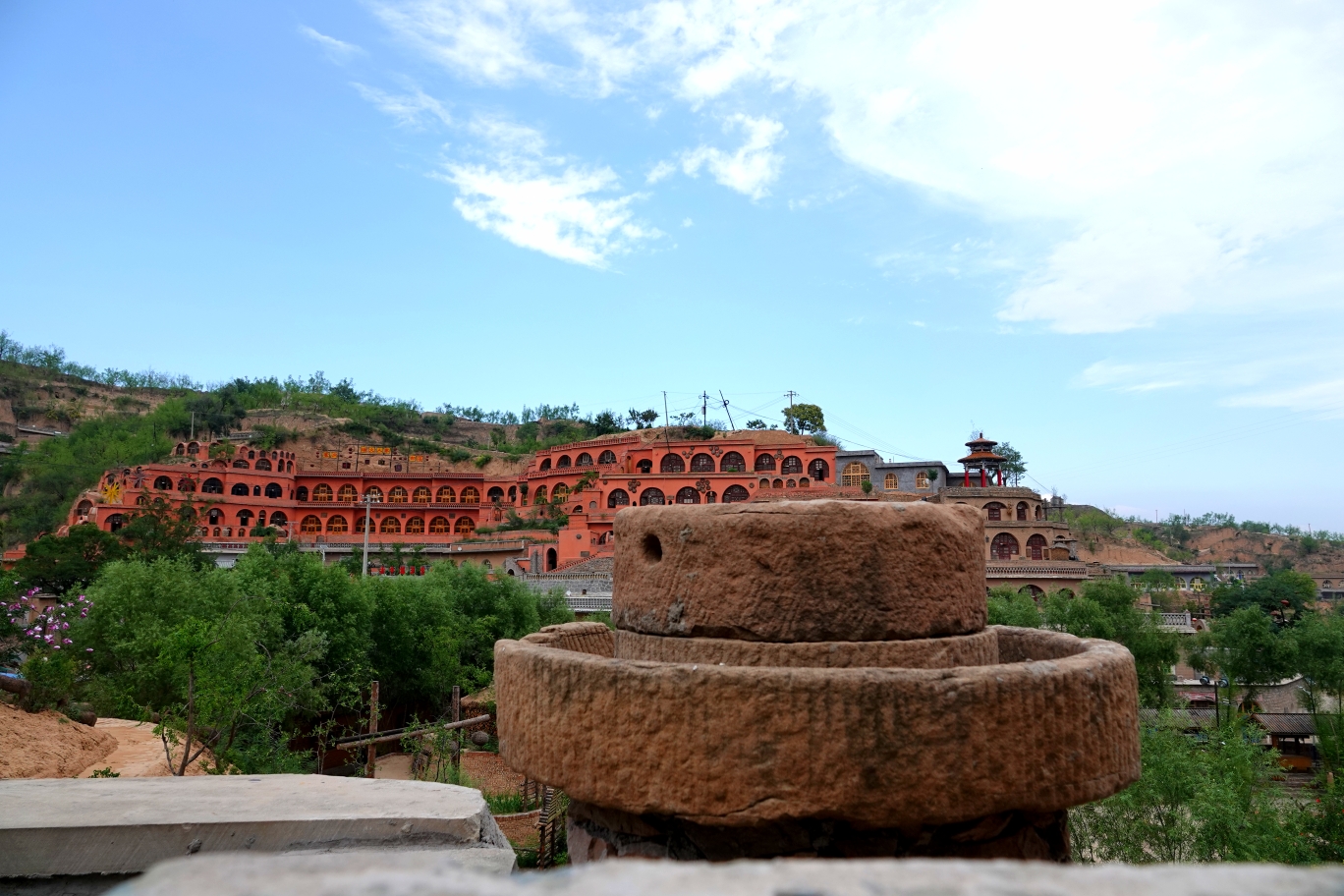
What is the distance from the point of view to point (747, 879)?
2.99ft

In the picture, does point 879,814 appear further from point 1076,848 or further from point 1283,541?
point 1283,541

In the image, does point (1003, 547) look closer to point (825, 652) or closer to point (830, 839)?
point (825, 652)

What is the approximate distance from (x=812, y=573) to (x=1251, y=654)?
2853 cm

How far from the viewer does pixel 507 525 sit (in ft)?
160

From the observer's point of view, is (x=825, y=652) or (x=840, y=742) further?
(x=825, y=652)

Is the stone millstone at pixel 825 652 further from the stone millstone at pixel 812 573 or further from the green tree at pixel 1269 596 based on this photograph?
the green tree at pixel 1269 596

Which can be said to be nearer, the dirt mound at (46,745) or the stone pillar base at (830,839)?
the stone pillar base at (830,839)

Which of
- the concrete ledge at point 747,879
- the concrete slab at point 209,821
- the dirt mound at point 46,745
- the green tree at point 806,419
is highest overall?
the green tree at point 806,419

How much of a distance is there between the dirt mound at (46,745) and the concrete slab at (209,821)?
4.04 meters

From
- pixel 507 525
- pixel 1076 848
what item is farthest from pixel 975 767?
pixel 507 525

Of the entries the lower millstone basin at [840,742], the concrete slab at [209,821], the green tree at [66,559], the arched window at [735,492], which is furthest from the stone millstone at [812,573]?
the arched window at [735,492]

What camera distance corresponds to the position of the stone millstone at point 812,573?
3.17 metres

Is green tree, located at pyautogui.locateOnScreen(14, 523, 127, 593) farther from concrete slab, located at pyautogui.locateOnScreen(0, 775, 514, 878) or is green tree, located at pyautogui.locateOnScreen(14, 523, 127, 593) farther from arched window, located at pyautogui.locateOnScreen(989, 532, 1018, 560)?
arched window, located at pyautogui.locateOnScreen(989, 532, 1018, 560)

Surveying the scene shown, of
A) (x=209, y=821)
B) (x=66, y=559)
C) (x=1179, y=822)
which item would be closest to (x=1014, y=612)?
(x=1179, y=822)
